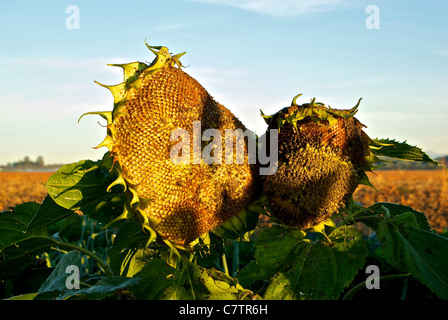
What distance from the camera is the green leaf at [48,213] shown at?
7.68ft

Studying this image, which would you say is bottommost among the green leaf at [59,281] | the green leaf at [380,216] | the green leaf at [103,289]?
the green leaf at [59,281]

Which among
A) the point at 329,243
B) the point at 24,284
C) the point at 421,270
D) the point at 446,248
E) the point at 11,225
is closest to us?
the point at 421,270

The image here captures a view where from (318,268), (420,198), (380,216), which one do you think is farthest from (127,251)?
(420,198)

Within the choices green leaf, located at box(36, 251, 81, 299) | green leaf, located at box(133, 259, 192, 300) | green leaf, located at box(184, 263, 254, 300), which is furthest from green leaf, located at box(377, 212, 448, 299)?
green leaf, located at box(36, 251, 81, 299)

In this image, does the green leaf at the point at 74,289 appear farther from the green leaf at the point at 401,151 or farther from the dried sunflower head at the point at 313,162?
the green leaf at the point at 401,151

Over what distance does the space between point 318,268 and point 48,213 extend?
1.42m

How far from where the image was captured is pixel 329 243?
2.19m

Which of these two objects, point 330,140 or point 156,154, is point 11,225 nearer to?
point 156,154

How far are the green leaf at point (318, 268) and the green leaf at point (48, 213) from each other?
42.1 inches

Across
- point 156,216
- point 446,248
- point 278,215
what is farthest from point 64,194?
point 446,248

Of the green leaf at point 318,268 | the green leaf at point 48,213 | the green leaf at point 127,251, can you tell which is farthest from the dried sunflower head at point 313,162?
the green leaf at point 48,213

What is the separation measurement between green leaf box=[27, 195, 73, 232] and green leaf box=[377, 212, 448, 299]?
160 centimetres

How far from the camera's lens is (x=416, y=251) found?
2041 mm

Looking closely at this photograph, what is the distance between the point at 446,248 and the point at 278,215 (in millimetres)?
781
